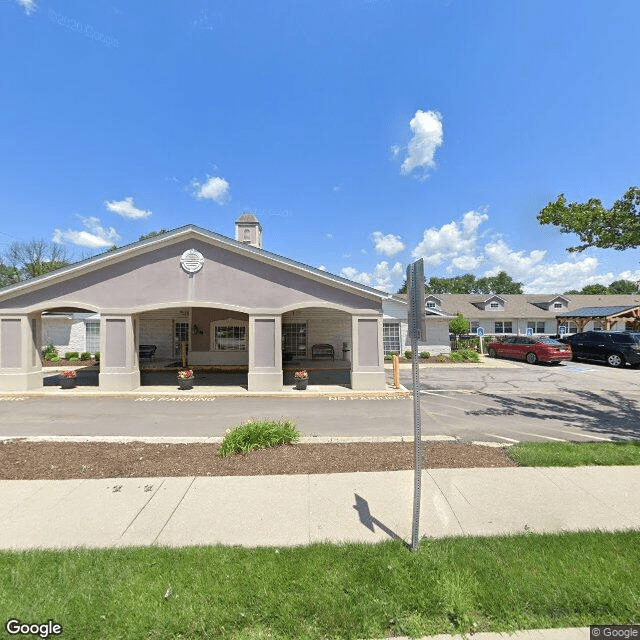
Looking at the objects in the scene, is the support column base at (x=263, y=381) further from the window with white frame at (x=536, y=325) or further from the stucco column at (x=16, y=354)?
the window with white frame at (x=536, y=325)

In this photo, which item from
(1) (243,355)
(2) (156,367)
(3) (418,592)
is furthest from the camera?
(1) (243,355)

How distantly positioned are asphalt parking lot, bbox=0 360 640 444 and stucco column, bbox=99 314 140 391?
0.87 metres

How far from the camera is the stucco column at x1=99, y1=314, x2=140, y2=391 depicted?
40.4ft

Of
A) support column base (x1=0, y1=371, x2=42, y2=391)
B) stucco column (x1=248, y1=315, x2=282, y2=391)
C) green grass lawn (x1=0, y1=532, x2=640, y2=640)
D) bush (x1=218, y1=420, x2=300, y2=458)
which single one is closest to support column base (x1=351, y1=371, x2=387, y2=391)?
stucco column (x1=248, y1=315, x2=282, y2=391)

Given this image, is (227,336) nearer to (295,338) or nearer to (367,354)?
(295,338)

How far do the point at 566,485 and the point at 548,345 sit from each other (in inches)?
724

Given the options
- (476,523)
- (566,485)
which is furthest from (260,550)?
(566,485)

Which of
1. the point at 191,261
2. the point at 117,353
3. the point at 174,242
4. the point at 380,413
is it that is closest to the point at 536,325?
the point at 380,413

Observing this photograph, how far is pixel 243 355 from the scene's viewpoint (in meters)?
20.0

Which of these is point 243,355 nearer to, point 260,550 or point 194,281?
point 194,281

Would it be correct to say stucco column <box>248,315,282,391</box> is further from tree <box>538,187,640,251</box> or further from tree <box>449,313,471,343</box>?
tree <box>449,313,471,343</box>

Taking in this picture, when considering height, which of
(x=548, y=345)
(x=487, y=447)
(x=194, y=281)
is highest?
(x=194, y=281)

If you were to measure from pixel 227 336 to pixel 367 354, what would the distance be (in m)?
10.7

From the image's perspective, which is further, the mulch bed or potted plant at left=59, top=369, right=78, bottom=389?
potted plant at left=59, top=369, right=78, bottom=389
